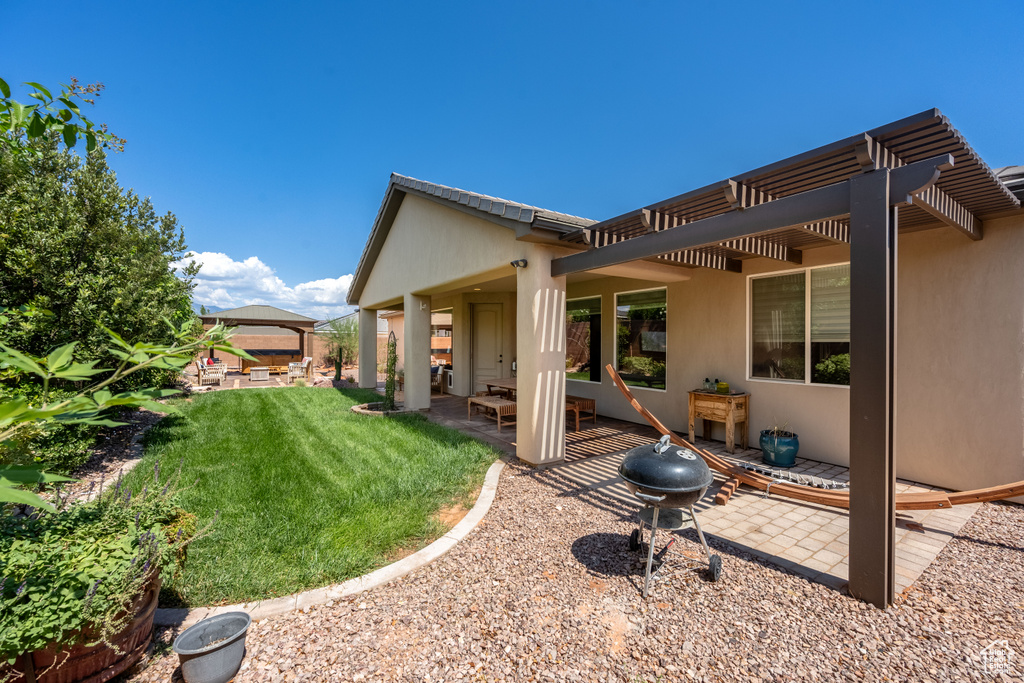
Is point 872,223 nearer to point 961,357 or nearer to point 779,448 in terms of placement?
point 961,357

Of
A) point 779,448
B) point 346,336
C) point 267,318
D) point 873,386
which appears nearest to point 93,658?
point 873,386

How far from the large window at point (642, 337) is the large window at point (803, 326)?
181 cm

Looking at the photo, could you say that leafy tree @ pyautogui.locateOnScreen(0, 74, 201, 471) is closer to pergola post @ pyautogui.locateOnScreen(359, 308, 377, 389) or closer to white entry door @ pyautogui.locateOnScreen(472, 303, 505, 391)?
pergola post @ pyautogui.locateOnScreen(359, 308, 377, 389)

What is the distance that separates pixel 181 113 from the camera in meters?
9.17

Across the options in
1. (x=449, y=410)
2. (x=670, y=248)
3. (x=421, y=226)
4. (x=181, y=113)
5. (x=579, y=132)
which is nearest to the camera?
(x=670, y=248)

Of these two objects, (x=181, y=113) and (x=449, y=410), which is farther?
(x=449, y=410)

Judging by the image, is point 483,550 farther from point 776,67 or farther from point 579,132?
point 579,132

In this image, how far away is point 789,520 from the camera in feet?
15.2

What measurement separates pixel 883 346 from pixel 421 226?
A: 909cm

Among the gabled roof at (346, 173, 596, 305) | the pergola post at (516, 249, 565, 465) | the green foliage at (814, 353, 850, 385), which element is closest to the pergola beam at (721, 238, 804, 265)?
the green foliage at (814, 353, 850, 385)

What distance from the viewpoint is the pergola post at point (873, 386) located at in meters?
3.14

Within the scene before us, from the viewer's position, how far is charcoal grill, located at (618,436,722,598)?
132 inches

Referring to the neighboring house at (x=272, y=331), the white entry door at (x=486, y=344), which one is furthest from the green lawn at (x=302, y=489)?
the neighboring house at (x=272, y=331)

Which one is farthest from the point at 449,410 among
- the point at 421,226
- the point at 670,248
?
the point at 670,248
